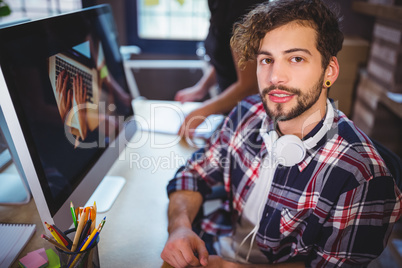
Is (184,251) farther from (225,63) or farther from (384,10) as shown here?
(384,10)

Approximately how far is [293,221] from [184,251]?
298mm

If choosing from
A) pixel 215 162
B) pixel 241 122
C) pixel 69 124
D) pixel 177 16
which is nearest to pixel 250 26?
pixel 241 122

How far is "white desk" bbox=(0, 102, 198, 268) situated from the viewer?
2.66ft

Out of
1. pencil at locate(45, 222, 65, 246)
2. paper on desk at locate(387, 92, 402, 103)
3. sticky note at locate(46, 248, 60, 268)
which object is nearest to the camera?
pencil at locate(45, 222, 65, 246)

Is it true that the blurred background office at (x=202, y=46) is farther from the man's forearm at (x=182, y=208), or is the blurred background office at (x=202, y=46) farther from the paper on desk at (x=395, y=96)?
the man's forearm at (x=182, y=208)

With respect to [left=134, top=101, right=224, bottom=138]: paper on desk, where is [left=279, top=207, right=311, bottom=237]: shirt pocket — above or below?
above

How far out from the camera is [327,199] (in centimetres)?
81

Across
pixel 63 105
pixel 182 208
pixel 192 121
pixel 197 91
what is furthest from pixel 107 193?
pixel 197 91

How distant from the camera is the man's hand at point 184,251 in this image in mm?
779

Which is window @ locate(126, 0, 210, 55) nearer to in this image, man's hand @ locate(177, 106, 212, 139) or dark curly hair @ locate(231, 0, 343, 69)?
man's hand @ locate(177, 106, 212, 139)

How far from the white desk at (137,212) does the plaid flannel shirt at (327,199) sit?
103 mm

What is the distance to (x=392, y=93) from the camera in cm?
189

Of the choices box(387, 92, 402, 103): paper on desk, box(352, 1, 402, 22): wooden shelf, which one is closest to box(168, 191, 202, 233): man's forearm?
box(387, 92, 402, 103): paper on desk

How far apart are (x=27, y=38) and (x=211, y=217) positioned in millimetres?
785
